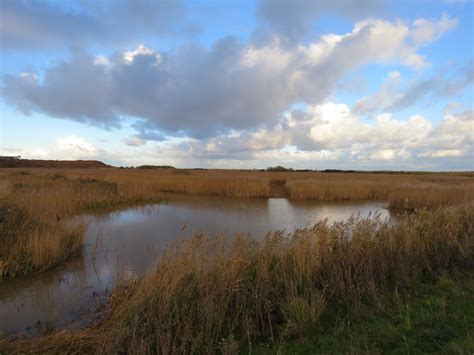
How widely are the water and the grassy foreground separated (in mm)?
857

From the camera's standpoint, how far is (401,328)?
2.96 m

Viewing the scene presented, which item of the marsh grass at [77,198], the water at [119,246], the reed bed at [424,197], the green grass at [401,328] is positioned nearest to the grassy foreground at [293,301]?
the green grass at [401,328]

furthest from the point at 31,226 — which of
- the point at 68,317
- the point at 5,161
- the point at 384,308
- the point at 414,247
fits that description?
the point at 5,161

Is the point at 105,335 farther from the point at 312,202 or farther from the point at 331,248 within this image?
the point at 312,202

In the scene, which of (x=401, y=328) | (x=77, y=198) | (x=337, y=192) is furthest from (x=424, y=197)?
(x=77, y=198)

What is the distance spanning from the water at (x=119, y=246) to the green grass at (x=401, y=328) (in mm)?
2275

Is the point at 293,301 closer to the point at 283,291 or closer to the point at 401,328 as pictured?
the point at 283,291

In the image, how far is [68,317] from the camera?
12.8 ft

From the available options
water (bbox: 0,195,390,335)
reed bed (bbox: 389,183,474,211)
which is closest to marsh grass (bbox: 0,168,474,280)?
reed bed (bbox: 389,183,474,211)

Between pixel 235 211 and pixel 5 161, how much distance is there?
2192 inches

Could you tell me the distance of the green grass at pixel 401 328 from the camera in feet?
8.66

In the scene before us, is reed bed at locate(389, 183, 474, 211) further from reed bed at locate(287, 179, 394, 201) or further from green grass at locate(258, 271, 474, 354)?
green grass at locate(258, 271, 474, 354)

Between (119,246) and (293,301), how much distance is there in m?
5.12

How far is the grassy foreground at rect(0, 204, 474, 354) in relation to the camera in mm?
2814
